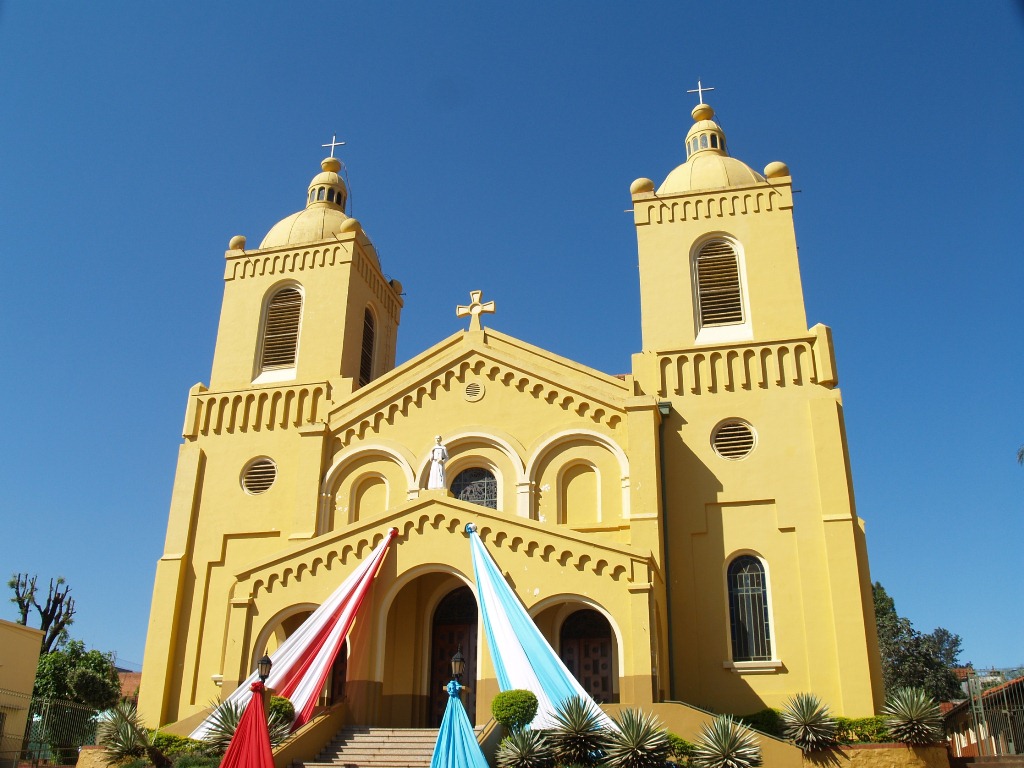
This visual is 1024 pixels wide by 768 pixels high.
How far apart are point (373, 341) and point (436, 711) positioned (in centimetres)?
1284

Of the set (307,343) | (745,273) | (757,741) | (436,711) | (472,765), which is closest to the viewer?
(472,765)

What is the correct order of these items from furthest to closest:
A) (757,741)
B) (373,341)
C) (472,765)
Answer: (373,341) < (757,741) < (472,765)

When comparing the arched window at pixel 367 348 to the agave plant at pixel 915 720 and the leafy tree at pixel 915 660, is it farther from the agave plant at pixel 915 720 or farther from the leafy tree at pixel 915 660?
the leafy tree at pixel 915 660

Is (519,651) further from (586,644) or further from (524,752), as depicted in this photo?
(586,644)

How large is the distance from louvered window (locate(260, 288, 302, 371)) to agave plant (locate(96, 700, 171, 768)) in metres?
11.8

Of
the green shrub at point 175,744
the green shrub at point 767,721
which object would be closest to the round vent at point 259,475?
the green shrub at point 175,744

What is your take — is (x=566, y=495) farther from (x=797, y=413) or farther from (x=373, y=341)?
(x=373, y=341)

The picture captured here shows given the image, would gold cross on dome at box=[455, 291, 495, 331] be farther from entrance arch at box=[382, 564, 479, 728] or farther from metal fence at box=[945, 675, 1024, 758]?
metal fence at box=[945, 675, 1024, 758]

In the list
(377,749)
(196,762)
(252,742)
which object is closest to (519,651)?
(377,749)

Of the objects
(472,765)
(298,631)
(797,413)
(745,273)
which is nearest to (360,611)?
(298,631)

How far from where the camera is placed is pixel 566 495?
77.7ft

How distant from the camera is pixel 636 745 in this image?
15.8 meters

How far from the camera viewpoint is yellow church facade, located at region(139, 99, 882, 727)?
2062cm

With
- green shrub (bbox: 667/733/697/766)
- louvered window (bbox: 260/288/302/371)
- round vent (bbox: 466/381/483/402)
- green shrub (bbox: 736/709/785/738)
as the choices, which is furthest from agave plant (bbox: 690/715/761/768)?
louvered window (bbox: 260/288/302/371)
